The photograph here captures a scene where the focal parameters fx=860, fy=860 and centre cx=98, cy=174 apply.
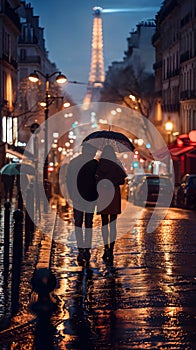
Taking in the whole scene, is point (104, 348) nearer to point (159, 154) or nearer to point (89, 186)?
point (89, 186)

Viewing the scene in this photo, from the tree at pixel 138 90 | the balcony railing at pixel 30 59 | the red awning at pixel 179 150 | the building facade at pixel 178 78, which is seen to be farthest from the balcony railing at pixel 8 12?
the balcony railing at pixel 30 59

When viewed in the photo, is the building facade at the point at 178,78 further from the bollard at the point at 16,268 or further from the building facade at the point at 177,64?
the bollard at the point at 16,268

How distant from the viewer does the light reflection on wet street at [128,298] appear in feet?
30.5

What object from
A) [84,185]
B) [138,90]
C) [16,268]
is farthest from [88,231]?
[138,90]

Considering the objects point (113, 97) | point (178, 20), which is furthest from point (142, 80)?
point (178, 20)

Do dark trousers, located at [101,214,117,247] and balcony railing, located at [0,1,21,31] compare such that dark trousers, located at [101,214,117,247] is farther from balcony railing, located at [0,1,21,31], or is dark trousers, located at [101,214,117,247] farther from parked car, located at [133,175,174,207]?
balcony railing, located at [0,1,21,31]

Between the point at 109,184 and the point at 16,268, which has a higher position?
the point at 109,184

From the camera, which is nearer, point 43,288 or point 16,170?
point 43,288

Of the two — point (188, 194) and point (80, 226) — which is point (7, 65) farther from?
point (80, 226)

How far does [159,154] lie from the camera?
68.1 metres

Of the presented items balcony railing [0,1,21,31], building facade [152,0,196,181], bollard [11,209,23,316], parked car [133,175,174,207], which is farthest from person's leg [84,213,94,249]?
balcony railing [0,1,21,31]

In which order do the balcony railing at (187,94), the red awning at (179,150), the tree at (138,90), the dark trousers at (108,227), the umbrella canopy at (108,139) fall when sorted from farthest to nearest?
1. the tree at (138,90)
2. the balcony railing at (187,94)
3. the red awning at (179,150)
4. the umbrella canopy at (108,139)
5. the dark trousers at (108,227)

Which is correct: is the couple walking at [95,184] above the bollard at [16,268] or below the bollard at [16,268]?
above

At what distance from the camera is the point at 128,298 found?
1169cm
